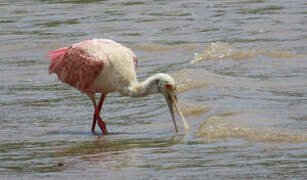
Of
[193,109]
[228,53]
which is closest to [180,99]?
[193,109]

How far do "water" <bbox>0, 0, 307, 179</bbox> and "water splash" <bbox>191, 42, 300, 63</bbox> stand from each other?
23 millimetres

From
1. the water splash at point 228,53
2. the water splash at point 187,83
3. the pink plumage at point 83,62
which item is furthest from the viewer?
the water splash at point 228,53

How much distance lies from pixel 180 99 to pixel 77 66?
177 cm

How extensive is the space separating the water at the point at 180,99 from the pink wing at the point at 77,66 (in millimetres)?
538

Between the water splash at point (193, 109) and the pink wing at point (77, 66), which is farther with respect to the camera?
the water splash at point (193, 109)

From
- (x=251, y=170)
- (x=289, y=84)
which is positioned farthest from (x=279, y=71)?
(x=251, y=170)

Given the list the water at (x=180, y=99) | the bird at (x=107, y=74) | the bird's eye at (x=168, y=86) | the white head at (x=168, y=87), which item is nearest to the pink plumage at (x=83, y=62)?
the bird at (x=107, y=74)

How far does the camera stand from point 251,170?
7.25m

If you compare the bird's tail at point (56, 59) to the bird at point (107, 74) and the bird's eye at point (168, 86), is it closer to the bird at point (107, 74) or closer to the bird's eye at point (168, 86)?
the bird at point (107, 74)

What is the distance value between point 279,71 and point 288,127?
435 centimetres

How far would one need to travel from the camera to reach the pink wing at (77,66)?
1052 cm

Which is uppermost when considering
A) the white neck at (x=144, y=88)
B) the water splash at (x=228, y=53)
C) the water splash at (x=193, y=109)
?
the white neck at (x=144, y=88)

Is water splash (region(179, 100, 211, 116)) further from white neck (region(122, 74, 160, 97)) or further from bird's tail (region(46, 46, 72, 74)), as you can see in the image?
bird's tail (region(46, 46, 72, 74))

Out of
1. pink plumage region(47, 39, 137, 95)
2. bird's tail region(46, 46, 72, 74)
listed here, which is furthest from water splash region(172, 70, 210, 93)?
bird's tail region(46, 46, 72, 74)
